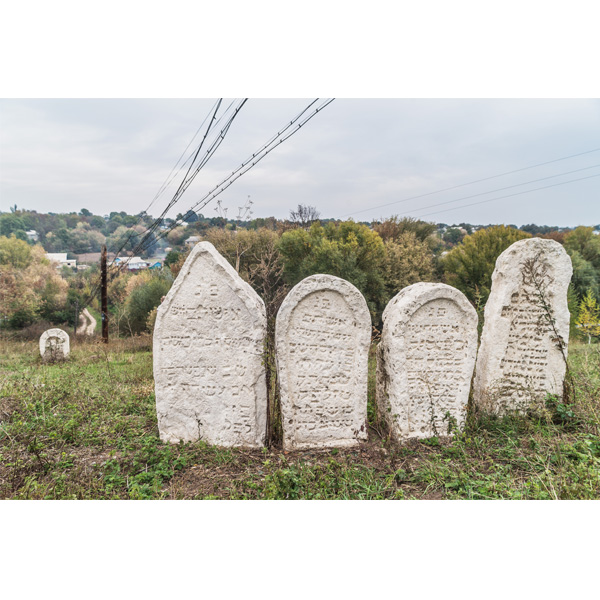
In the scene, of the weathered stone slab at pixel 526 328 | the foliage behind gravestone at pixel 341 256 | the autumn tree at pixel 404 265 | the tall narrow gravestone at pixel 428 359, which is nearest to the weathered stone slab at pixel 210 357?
the tall narrow gravestone at pixel 428 359

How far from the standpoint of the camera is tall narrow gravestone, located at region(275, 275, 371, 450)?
15.6 feet

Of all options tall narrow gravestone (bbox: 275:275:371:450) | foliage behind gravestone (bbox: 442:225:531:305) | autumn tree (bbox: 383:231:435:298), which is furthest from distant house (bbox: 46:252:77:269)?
foliage behind gravestone (bbox: 442:225:531:305)

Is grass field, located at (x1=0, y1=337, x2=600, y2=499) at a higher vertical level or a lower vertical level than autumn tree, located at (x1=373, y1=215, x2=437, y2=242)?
lower

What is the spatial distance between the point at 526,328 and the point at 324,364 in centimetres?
253

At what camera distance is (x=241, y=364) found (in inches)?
189

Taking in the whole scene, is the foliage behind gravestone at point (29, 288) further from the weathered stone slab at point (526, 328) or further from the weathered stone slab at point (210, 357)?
the weathered stone slab at point (526, 328)

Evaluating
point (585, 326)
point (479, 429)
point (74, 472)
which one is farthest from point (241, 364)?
point (585, 326)

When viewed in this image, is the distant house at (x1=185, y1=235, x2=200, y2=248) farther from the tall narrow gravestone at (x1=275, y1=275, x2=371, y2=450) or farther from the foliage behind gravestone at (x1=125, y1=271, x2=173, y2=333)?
the tall narrow gravestone at (x1=275, y1=275, x2=371, y2=450)

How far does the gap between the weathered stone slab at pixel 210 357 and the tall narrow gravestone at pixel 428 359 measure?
1.48 metres

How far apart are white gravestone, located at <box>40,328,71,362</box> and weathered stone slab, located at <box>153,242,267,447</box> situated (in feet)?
20.6

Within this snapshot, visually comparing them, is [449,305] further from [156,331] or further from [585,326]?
[156,331]

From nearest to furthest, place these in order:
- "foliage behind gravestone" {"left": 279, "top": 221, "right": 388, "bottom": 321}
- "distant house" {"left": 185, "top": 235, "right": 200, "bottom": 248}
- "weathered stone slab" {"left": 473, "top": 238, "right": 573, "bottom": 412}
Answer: "weathered stone slab" {"left": 473, "top": 238, "right": 573, "bottom": 412} < "distant house" {"left": 185, "top": 235, "right": 200, "bottom": 248} < "foliage behind gravestone" {"left": 279, "top": 221, "right": 388, "bottom": 321}

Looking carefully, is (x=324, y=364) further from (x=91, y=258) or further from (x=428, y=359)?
(x=91, y=258)

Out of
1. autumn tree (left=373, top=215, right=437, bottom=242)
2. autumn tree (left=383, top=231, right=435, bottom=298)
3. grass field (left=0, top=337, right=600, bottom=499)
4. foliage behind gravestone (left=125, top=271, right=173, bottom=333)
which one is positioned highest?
autumn tree (left=373, top=215, right=437, bottom=242)
